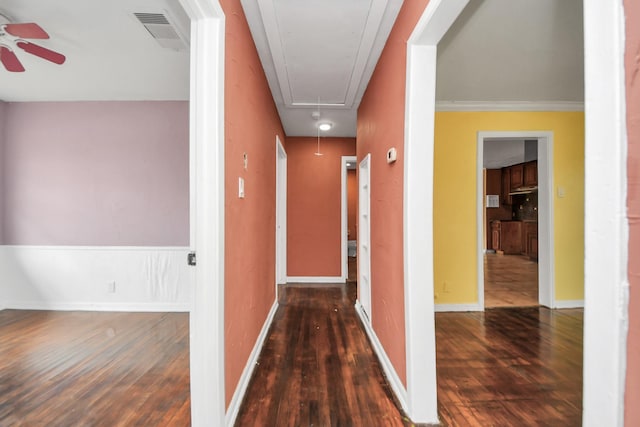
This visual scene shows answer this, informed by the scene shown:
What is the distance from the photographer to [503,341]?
263cm

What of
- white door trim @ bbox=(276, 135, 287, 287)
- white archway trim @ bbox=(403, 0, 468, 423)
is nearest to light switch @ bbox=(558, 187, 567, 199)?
white archway trim @ bbox=(403, 0, 468, 423)

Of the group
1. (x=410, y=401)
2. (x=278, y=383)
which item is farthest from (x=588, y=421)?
(x=278, y=383)

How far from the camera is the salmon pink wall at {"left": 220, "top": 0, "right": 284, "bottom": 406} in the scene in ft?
5.20

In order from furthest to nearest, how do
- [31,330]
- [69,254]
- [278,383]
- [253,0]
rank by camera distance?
[69,254]
[31,330]
[278,383]
[253,0]

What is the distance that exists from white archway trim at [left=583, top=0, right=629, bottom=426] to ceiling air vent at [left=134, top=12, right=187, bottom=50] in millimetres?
2432

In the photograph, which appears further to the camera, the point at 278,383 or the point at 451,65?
the point at 451,65

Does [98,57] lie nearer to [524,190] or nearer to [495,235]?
[524,190]

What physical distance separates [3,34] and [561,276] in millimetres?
5962

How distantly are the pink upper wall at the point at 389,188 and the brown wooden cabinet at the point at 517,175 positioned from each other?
21.7ft

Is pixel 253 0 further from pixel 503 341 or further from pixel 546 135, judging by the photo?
pixel 546 135

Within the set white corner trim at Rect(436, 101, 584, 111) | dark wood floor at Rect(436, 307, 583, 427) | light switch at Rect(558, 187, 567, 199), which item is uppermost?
white corner trim at Rect(436, 101, 584, 111)

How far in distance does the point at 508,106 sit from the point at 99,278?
551cm

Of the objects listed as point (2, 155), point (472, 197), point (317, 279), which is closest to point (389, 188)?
point (472, 197)

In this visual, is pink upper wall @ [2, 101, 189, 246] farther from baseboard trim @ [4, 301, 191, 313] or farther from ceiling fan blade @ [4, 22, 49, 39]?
ceiling fan blade @ [4, 22, 49, 39]
